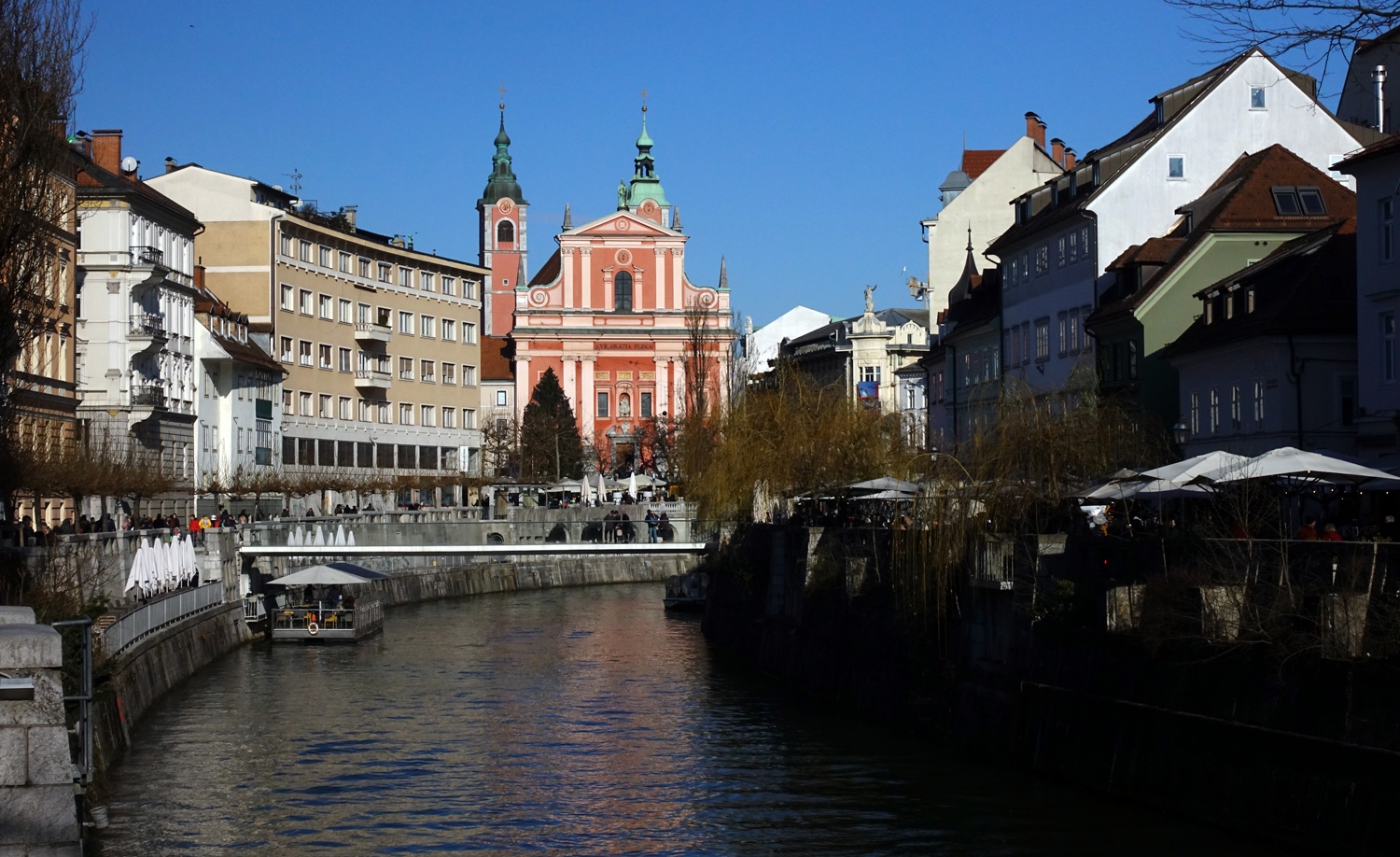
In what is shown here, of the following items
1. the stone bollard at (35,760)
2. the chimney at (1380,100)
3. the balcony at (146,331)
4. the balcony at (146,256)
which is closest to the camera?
the stone bollard at (35,760)

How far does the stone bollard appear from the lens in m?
10.9

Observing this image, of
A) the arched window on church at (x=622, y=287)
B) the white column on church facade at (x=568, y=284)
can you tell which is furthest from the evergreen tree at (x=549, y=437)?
the arched window on church at (x=622, y=287)

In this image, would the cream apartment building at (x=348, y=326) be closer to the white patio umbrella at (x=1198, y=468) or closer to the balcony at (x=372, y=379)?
the balcony at (x=372, y=379)

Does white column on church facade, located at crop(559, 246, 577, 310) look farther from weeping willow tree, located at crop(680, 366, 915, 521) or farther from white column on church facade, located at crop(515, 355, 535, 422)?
weeping willow tree, located at crop(680, 366, 915, 521)

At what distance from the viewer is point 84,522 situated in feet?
145

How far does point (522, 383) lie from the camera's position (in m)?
121

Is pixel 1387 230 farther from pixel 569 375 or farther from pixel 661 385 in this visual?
pixel 569 375

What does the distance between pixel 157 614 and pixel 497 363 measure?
3644 inches

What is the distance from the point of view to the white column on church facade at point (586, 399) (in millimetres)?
121625

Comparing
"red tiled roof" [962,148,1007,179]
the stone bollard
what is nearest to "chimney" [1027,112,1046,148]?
"red tiled roof" [962,148,1007,179]

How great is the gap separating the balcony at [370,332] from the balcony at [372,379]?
169 cm

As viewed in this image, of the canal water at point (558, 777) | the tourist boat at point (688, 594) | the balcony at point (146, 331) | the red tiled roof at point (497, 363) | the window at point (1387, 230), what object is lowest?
the canal water at point (558, 777)

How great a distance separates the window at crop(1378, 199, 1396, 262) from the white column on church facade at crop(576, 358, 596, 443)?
90.2 m

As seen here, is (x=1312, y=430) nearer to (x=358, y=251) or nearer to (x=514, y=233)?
(x=358, y=251)
